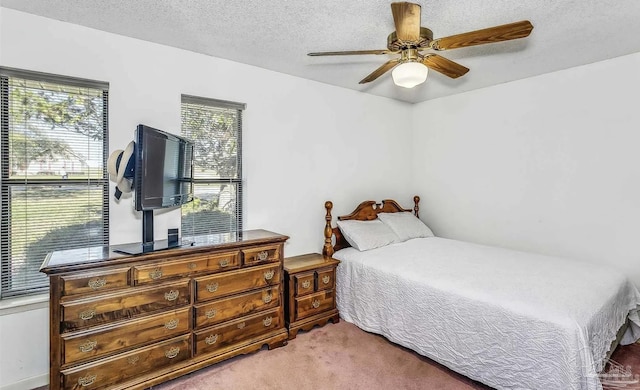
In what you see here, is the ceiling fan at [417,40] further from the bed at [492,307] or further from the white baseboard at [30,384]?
the white baseboard at [30,384]

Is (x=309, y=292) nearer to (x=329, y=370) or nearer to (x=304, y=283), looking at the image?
(x=304, y=283)

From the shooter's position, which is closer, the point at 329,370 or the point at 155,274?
the point at 155,274

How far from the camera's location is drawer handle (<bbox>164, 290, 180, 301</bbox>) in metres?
2.08

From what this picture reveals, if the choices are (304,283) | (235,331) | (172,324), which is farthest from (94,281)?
(304,283)

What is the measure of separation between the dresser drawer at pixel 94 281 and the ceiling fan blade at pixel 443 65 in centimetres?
241

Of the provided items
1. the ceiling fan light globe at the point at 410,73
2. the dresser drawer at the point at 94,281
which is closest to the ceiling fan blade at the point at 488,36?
the ceiling fan light globe at the point at 410,73

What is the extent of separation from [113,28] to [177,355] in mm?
2309

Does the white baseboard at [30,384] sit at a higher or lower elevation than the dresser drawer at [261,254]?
lower

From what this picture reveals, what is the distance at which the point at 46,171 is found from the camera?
2.15 meters

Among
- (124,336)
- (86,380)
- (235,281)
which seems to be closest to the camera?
(86,380)

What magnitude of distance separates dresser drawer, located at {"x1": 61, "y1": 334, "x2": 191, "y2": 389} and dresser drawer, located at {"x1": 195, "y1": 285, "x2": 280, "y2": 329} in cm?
16

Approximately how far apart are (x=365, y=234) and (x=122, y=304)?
2214mm

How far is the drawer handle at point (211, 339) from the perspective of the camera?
2243 mm

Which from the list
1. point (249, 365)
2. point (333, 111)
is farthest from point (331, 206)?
point (249, 365)
